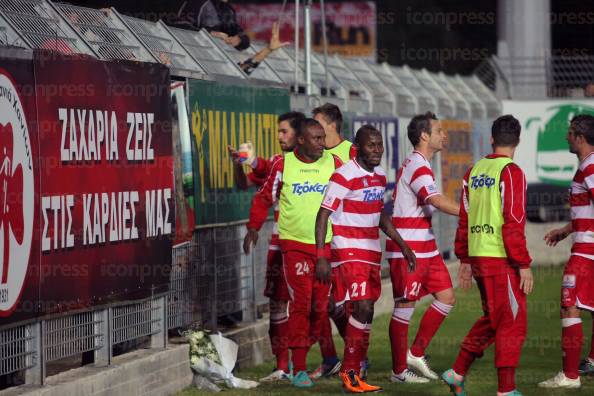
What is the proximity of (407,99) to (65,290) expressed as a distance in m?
12.1

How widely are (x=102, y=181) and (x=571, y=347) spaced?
12.4 ft

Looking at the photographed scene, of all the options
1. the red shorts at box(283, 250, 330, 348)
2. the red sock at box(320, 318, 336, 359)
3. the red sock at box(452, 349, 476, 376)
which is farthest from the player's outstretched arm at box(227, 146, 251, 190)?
the red sock at box(452, 349, 476, 376)

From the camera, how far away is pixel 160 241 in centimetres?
997

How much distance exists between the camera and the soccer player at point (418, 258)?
10.7m

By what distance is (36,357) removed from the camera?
8.06 metres

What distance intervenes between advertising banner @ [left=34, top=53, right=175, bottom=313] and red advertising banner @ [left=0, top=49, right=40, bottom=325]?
114 mm

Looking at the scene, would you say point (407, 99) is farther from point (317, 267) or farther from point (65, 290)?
point (65, 290)

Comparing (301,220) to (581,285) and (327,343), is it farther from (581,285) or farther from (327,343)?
(581,285)

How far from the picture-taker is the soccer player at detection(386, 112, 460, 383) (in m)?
10.7

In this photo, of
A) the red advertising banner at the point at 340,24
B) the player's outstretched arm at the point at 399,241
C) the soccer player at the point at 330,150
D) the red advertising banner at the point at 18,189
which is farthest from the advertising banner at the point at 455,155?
the red advertising banner at the point at 340,24

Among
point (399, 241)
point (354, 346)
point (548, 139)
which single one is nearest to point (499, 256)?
point (399, 241)

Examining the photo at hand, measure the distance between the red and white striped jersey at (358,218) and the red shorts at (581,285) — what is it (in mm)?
1612

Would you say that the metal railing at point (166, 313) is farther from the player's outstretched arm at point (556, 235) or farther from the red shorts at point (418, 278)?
the player's outstretched arm at point (556, 235)

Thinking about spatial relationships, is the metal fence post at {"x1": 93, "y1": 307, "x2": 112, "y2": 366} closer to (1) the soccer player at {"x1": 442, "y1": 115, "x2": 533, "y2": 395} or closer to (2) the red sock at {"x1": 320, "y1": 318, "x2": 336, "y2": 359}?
(1) the soccer player at {"x1": 442, "y1": 115, "x2": 533, "y2": 395}
